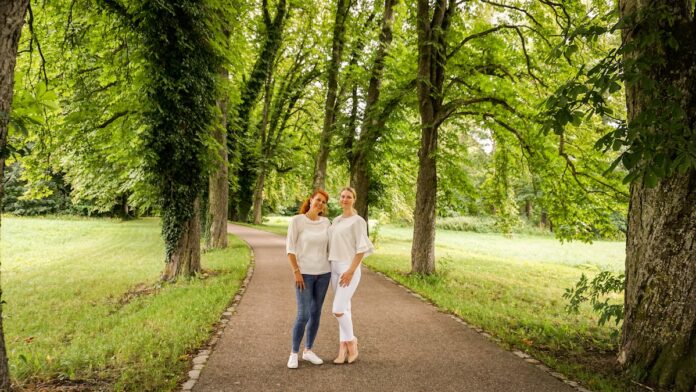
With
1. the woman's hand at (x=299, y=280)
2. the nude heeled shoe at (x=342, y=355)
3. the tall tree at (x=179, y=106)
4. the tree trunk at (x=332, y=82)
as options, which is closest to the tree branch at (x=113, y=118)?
the tall tree at (x=179, y=106)

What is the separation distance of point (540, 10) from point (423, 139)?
4276mm

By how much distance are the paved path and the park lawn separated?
0.50 meters

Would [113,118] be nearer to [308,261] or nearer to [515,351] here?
[308,261]

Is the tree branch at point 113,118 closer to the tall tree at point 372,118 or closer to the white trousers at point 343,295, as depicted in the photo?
the tall tree at point 372,118

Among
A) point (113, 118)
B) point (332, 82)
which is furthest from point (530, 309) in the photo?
point (332, 82)

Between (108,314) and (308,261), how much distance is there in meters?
5.93

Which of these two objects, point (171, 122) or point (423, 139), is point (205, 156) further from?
point (423, 139)

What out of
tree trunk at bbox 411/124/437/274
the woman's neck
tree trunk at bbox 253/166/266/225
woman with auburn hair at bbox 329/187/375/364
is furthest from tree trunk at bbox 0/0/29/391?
tree trunk at bbox 253/166/266/225

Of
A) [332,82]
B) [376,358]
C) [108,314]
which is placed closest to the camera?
[376,358]

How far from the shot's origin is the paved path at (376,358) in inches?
177

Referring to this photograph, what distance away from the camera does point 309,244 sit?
488cm

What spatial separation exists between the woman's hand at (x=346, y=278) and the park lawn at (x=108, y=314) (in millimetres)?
1931

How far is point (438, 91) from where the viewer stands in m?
11.4

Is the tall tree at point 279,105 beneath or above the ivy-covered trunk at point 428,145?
above
